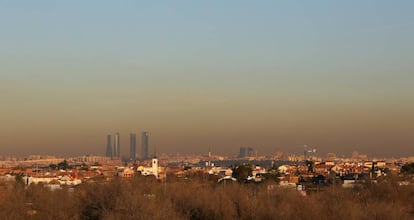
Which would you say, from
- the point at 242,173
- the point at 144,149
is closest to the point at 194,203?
the point at 242,173

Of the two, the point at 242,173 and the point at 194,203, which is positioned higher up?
the point at 242,173

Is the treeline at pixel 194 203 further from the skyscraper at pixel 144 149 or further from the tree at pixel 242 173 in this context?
the skyscraper at pixel 144 149

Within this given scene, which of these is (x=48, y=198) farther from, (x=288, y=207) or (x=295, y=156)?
(x=295, y=156)

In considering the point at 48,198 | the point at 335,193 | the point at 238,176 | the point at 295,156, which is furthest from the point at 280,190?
the point at 295,156

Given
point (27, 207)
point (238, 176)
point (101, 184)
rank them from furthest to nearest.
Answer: point (238, 176)
point (101, 184)
point (27, 207)

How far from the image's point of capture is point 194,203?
33250 millimetres

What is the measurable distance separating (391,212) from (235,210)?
7280mm

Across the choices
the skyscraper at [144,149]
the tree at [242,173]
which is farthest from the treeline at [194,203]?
the skyscraper at [144,149]

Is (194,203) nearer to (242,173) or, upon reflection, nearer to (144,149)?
(242,173)

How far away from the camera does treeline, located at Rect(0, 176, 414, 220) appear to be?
91.7 feet

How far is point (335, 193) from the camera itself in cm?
3375

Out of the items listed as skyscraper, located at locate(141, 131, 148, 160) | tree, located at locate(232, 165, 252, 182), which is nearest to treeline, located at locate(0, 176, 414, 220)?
tree, located at locate(232, 165, 252, 182)

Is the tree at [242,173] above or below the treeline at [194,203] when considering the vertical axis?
above

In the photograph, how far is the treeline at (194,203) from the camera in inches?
1100
